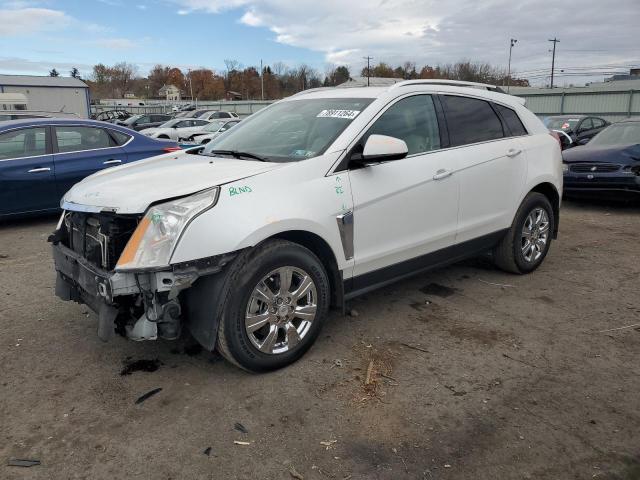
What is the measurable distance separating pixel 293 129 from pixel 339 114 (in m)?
0.39

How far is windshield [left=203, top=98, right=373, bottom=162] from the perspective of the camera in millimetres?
3721

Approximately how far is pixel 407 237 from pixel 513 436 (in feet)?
5.53

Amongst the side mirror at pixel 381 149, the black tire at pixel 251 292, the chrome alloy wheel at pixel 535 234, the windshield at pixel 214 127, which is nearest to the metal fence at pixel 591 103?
the windshield at pixel 214 127

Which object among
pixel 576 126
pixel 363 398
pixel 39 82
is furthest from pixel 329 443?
pixel 39 82

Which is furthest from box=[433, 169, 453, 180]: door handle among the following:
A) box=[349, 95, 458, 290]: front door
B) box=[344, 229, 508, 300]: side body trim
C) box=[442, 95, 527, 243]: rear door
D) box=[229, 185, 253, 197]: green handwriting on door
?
box=[229, 185, 253, 197]: green handwriting on door

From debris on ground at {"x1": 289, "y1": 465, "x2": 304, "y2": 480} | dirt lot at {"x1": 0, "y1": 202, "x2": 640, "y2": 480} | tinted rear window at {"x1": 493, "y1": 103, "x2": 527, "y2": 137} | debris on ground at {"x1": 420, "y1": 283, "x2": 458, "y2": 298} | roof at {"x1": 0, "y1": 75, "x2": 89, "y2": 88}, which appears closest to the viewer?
debris on ground at {"x1": 289, "y1": 465, "x2": 304, "y2": 480}

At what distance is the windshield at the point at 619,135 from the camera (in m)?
9.17

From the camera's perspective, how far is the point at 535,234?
5.37 metres

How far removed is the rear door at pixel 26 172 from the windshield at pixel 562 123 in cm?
1400

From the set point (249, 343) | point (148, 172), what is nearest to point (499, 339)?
point (249, 343)

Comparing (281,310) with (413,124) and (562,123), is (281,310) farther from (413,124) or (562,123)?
(562,123)

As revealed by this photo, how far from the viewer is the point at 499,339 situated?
12.8ft

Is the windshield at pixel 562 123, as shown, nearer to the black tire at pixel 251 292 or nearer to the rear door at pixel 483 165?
the rear door at pixel 483 165

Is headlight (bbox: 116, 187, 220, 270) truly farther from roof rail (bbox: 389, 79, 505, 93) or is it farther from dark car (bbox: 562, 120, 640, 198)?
dark car (bbox: 562, 120, 640, 198)
